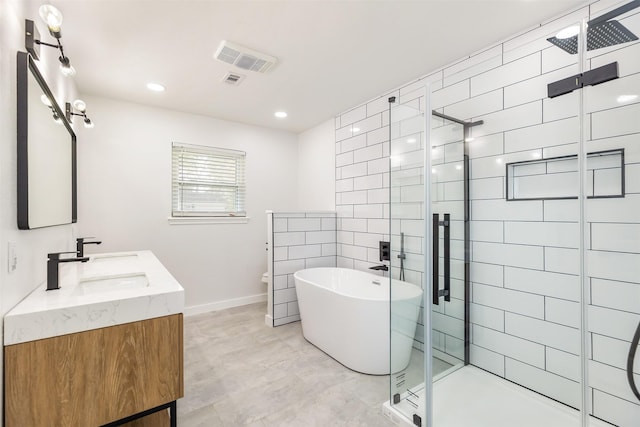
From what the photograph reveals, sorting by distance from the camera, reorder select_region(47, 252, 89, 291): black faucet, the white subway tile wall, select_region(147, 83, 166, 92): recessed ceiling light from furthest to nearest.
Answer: the white subway tile wall
select_region(147, 83, 166, 92): recessed ceiling light
select_region(47, 252, 89, 291): black faucet

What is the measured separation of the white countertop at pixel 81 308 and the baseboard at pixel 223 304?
6.76ft

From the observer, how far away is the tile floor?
5.87 feet

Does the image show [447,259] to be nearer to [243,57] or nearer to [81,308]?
[81,308]

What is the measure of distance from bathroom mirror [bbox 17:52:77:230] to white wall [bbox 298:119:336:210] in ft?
8.89

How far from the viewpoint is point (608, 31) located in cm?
154

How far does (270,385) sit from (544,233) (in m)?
2.23

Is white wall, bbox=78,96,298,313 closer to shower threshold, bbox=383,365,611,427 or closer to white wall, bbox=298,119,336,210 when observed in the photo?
white wall, bbox=298,119,336,210

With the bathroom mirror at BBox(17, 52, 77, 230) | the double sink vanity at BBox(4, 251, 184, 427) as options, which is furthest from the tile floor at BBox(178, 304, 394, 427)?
the bathroom mirror at BBox(17, 52, 77, 230)

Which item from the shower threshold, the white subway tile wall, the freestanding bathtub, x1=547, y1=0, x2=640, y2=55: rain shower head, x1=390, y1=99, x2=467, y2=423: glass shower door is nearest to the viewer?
x1=547, y1=0, x2=640, y2=55: rain shower head

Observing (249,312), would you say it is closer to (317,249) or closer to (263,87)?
(317,249)

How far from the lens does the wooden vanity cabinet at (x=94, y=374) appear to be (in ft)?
3.43

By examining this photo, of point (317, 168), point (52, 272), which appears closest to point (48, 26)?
point (52, 272)

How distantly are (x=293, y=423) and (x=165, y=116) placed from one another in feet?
11.4

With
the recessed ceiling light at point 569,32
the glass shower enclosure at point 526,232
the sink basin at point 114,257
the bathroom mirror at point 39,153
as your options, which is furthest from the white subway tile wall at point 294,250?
the recessed ceiling light at point 569,32
